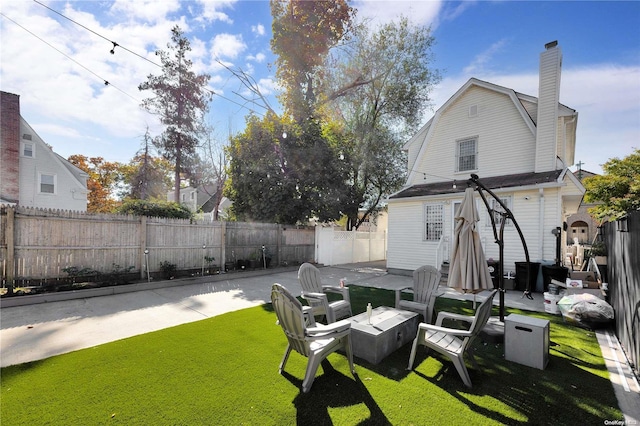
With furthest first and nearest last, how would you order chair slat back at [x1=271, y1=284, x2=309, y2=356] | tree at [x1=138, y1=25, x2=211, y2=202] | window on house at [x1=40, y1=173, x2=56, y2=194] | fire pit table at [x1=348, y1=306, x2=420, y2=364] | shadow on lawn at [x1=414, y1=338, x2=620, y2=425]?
tree at [x1=138, y1=25, x2=211, y2=202]
window on house at [x1=40, y1=173, x2=56, y2=194]
fire pit table at [x1=348, y1=306, x2=420, y2=364]
chair slat back at [x1=271, y1=284, x2=309, y2=356]
shadow on lawn at [x1=414, y1=338, x2=620, y2=425]

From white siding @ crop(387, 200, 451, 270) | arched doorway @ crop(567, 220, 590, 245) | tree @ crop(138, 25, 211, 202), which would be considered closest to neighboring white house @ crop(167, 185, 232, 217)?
tree @ crop(138, 25, 211, 202)

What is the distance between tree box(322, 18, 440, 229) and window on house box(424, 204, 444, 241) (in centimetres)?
566

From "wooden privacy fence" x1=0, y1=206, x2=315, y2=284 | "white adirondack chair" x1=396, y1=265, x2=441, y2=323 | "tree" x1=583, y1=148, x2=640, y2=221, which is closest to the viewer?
"white adirondack chair" x1=396, y1=265, x2=441, y2=323

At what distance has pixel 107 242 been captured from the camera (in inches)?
314

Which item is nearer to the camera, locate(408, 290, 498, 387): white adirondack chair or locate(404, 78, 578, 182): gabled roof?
locate(408, 290, 498, 387): white adirondack chair

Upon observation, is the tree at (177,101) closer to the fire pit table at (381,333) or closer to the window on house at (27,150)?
the window on house at (27,150)

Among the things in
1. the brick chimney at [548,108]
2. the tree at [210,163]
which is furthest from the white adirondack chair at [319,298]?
the tree at [210,163]

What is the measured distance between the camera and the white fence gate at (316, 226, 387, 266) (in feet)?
46.3

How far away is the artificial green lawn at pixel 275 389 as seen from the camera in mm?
2600

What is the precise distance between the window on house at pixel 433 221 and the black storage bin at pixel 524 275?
106 inches

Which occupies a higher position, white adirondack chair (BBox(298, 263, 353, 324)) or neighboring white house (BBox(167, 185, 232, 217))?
neighboring white house (BBox(167, 185, 232, 217))

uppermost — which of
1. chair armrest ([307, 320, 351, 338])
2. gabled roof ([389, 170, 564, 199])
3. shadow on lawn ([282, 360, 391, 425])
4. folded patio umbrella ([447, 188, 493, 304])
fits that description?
gabled roof ([389, 170, 564, 199])

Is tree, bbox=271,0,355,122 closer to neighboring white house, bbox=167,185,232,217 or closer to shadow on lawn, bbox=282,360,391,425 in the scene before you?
shadow on lawn, bbox=282,360,391,425

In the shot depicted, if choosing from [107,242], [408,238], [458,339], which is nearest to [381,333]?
[458,339]
